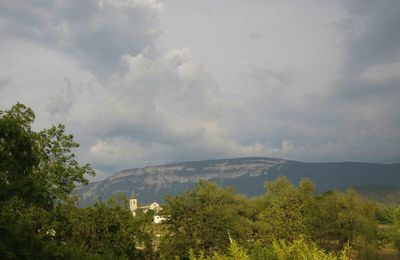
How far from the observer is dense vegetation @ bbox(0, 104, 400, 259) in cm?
1920

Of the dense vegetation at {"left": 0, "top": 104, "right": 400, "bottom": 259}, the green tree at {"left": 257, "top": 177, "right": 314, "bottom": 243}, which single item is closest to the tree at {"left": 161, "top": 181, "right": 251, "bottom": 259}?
the dense vegetation at {"left": 0, "top": 104, "right": 400, "bottom": 259}

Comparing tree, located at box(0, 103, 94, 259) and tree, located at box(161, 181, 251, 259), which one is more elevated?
tree, located at box(0, 103, 94, 259)

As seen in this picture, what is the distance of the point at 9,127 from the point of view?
2147 centimetres

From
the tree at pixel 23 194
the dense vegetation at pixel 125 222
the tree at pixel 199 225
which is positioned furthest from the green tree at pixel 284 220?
the tree at pixel 23 194

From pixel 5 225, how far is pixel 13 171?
749 cm

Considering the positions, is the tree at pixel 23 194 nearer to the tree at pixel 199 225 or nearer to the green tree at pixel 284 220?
the tree at pixel 199 225

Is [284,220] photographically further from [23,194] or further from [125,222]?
[23,194]

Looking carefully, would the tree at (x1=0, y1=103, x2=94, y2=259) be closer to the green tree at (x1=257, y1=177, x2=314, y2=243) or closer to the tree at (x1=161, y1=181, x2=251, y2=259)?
the tree at (x1=161, y1=181, x2=251, y2=259)

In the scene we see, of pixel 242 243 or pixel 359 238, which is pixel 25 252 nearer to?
pixel 242 243

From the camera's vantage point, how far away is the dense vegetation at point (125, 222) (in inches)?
756

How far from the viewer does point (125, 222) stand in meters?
34.0

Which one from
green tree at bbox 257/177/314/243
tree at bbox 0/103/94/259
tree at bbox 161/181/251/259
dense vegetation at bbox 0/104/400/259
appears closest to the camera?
tree at bbox 0/103/94/259

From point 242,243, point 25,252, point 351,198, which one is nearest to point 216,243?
point 242,243

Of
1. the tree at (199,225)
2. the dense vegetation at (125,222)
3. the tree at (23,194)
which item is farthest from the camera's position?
the tree at (199,225)
